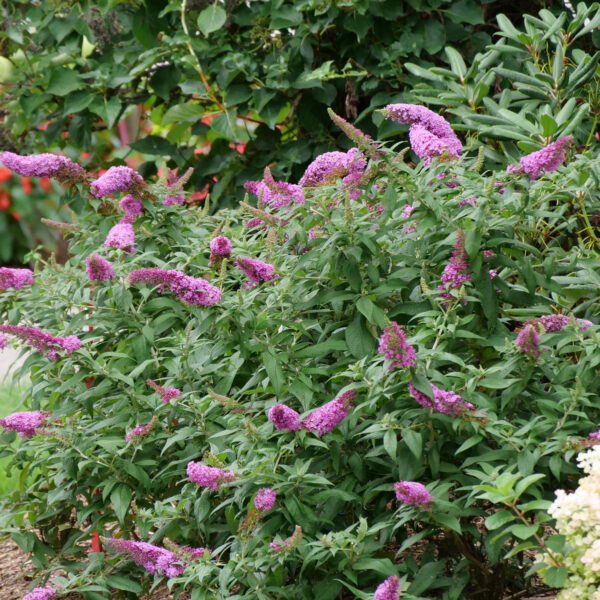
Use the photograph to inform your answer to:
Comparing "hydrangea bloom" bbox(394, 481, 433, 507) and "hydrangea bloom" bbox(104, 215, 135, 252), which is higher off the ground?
"hydrangea bloom" bbox(104, 215, 135, 252)

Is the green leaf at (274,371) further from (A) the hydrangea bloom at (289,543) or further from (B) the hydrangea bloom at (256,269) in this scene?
(A) the hydrangea bloom at (289,543)

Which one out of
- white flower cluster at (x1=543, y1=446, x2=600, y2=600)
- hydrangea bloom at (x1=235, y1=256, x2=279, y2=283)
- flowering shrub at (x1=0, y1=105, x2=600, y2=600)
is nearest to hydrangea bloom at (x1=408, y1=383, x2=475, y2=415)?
flowering shrub at (x1=0, y1=105, x2=600, y2=600)

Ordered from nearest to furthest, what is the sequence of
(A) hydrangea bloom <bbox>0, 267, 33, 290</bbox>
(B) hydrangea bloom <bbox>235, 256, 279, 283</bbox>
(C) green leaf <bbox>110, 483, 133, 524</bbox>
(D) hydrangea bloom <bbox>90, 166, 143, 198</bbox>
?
(B) hydrangea bloom <bbox>235, 256, 279, 283</bbox> < (C) green leaf <bbox>110, 483, 133, 524</bbox> < (D) hydrangea bloom <bbox>90, 166, 143, 198</bbox> < (A) hydrangea bloom <bbox>0, 267, 33, 290</bbox>

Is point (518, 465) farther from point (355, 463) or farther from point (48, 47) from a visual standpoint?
point (48, 47)

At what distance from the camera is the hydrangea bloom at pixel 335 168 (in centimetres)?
255

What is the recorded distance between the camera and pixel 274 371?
7.32ft

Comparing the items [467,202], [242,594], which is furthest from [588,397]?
[242,594]

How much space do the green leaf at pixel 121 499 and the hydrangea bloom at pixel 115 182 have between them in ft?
2.81

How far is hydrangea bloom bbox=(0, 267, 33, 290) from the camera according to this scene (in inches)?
111

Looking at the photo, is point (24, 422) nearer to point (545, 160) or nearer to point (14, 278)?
point (14, 278)

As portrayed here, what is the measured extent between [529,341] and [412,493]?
0.42 m

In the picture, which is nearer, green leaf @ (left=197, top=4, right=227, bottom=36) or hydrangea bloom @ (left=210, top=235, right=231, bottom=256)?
hydrangea bloom @ (left=210, top=235, right=231, bottom=256)

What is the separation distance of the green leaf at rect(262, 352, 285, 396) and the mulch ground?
0.88 m

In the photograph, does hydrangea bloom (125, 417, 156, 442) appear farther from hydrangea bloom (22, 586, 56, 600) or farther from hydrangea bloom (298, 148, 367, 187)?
hydrangea bloom (298, 148, 367, 187)
